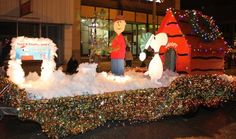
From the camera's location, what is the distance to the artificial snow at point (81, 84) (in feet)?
25.2

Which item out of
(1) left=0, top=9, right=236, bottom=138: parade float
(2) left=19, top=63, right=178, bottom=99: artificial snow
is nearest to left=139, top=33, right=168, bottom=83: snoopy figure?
(1) left=0, top=9, right=236, bottom=138: parade float

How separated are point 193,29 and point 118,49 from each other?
9.07 ft

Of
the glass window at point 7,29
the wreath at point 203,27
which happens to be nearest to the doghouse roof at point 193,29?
the wreath at point 203,27

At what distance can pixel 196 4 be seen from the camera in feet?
196

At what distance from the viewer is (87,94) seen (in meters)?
7.95

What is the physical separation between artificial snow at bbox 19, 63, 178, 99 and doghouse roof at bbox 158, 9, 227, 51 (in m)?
1.86

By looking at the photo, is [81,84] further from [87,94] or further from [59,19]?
[59,19]

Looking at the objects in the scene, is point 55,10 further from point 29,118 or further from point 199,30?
point 29,118

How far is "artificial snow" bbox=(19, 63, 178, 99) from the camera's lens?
768cm

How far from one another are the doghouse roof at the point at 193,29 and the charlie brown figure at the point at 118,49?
209 centimetres

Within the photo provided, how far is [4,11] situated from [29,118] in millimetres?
16730

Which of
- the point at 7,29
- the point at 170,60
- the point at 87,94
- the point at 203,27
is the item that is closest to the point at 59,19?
the point at 7,29

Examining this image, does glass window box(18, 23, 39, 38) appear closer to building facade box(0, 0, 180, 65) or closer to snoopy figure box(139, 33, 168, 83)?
building facade box(0, 0, 180, 65)

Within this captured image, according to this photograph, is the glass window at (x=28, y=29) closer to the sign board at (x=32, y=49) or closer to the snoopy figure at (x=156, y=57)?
the snoopy figure at (x=156, y=57)
